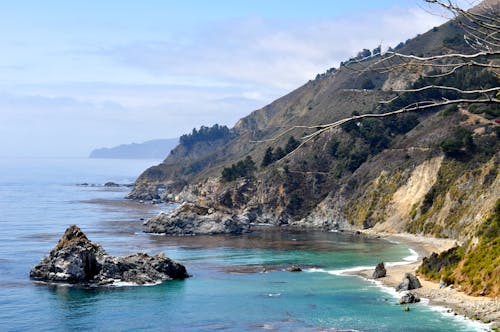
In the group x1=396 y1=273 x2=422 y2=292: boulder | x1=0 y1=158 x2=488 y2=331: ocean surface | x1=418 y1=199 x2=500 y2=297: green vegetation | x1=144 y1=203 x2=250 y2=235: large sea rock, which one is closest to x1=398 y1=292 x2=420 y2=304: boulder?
x1=0 y1=158 x2=488 y2=331: ocean surface

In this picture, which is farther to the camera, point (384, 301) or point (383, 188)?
point (383, 188)

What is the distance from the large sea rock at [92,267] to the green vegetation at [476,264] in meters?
29.4

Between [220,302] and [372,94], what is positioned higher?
[372,94]

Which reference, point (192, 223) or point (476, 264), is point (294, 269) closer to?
point (476, 264)

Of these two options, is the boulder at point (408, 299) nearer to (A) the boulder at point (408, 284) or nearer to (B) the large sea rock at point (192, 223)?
(A) the boulder at point (408, 284)

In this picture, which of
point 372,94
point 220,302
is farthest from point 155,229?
point 372,94

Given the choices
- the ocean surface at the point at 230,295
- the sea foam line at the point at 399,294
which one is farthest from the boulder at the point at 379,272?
the ocean surface at the point at 230,295

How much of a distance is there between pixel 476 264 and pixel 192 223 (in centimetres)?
7616

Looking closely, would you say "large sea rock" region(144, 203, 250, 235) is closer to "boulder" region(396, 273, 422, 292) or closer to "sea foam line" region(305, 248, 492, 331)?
"sea foam line" region(305, 248, 492, 331)

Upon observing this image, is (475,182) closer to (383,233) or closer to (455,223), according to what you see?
(455,223)

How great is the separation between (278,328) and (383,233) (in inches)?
2993

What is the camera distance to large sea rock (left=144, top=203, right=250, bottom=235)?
13038cm

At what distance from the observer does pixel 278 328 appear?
170 feet

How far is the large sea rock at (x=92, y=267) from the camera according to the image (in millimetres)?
72438
